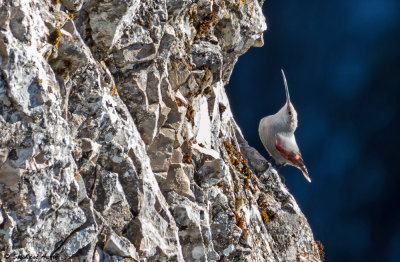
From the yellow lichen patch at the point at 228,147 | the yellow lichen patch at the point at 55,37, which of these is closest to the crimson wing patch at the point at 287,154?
the yellow lichen patch at the point at 228,147

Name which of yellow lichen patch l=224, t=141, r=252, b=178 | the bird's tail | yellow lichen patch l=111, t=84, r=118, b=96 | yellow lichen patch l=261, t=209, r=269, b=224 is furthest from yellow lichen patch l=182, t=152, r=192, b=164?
the bird's tail

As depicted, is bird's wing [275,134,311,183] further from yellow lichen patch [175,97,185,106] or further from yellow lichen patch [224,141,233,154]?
yellow lichen patch [175,97,185,106]

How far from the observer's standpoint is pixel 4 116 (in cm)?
352

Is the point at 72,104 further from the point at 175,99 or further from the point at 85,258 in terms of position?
the point at 175,99

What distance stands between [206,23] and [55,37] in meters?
3.10

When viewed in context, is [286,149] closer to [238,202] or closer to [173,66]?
[238,202]

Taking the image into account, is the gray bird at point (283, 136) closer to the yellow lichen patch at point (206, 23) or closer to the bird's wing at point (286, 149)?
the bird's wing at point (286, 149)

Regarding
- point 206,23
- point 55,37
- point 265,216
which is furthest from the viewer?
point 265,216

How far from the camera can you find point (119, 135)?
15.3 feet

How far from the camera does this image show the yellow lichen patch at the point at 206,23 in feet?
22.3

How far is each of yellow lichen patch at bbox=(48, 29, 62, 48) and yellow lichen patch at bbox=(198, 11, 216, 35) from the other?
9.70 feet

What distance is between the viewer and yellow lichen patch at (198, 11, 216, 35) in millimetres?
6793

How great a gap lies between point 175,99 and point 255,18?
2661 mm

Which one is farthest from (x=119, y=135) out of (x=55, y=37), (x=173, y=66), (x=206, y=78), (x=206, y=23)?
(x=206, y=23)
